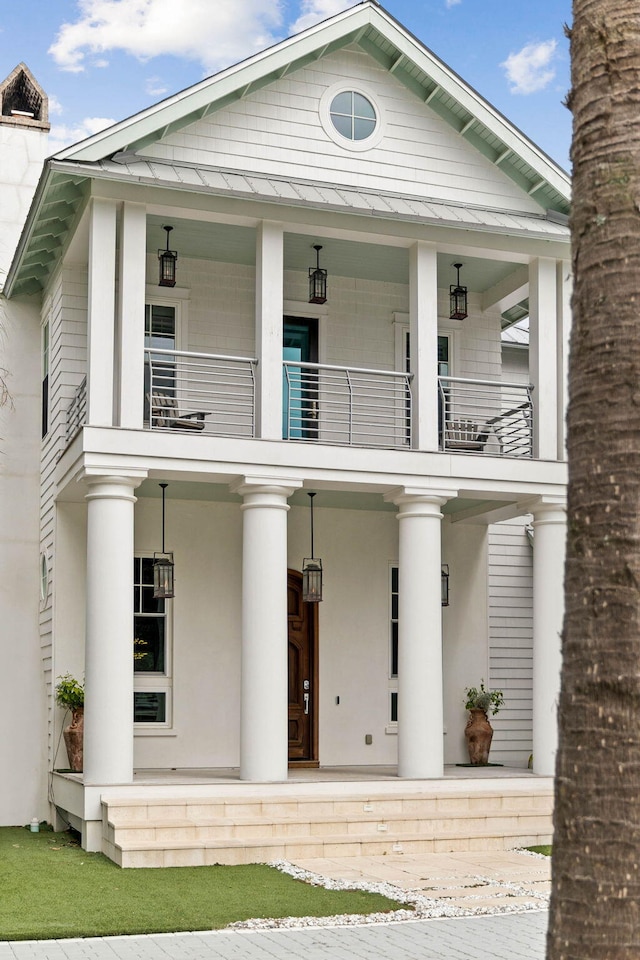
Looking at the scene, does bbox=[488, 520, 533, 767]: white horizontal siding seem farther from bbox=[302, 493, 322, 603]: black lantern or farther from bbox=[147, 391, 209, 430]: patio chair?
bbox=[147, 391, 209, 430]: patio chair

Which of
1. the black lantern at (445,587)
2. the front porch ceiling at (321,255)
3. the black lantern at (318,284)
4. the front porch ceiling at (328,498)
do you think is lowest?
the black lantern at (445,587)

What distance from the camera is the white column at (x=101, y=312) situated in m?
13.0

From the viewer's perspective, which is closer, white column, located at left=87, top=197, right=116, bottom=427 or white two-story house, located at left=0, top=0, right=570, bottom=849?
white column, located at left=87, top=197, right=116, bottom=427

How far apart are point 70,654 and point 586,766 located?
1189 centimetres

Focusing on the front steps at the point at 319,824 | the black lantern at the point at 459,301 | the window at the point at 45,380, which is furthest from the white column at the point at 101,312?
the black lantern at the point at 459,301

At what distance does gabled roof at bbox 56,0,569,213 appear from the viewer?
13.6 metres

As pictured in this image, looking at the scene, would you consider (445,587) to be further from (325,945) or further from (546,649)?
(325,945)

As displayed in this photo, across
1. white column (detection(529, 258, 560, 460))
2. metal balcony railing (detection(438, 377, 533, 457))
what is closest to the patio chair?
metal balcony railing (detection(438, 377, 533, 457))

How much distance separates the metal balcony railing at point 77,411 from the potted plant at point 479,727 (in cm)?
642

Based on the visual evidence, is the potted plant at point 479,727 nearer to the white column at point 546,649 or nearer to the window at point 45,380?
the white column at point 546,649

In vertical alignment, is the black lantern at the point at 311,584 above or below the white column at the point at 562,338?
below

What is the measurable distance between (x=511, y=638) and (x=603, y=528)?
1405 centimetres

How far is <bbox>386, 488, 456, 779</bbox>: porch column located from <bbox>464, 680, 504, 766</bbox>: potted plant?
2902mm

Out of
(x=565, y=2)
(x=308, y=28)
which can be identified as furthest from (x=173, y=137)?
(x=565, y=2)
